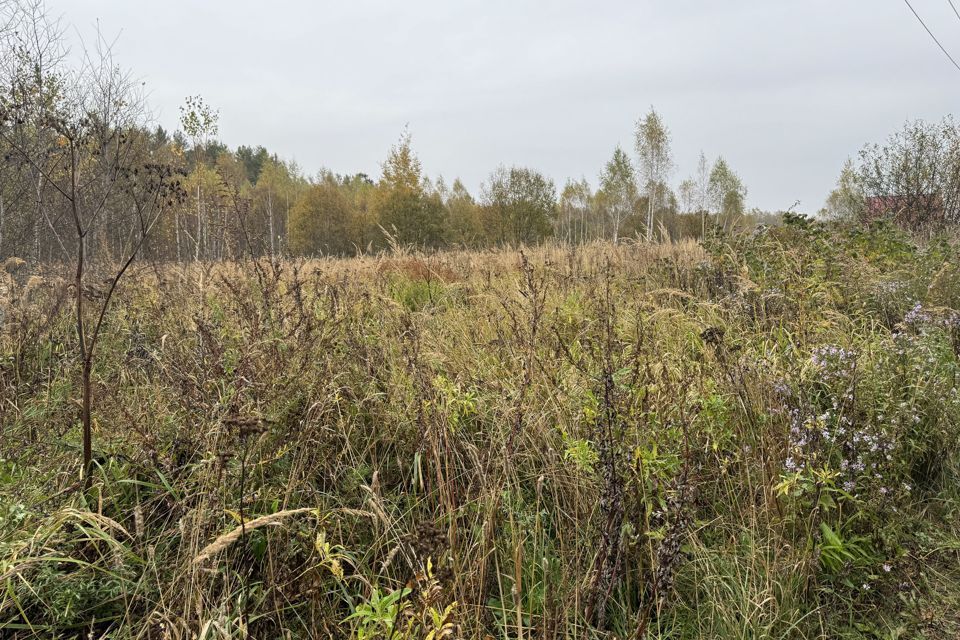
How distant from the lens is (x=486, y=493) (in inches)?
71.4

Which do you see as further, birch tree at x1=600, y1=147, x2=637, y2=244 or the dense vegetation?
birch tree at x1=600, y1=147, x2=637, y2=244

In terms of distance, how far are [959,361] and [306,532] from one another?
3674 mm

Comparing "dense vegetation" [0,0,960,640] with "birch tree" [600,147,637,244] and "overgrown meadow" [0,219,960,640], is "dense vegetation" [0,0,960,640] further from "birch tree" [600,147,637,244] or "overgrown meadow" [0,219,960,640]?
"birch tree" [600,147,637,244]

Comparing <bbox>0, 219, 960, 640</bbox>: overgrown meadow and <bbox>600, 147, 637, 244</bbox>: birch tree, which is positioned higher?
<bbox>600, 147, 637, 244</bbox>: birch tree

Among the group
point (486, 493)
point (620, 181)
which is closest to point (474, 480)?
point (486, 493)

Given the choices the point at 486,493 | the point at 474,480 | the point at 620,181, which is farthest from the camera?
the point at 620,181

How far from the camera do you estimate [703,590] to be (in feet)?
6.21

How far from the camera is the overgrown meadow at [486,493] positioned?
158 cm

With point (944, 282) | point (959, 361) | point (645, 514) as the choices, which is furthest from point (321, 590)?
point (944, 282)

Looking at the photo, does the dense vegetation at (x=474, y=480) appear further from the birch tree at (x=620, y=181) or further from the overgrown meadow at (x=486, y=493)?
the birch tree at (x=620, y=181)

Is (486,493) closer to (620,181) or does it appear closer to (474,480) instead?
(474,480)

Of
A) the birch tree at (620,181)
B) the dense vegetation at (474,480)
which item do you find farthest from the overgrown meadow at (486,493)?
the birch tree at (620,181)

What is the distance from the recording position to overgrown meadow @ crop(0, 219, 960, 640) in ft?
5.17

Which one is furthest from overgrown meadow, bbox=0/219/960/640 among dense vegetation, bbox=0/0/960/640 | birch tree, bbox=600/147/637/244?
birch tree, bbox=600/147/637/244
